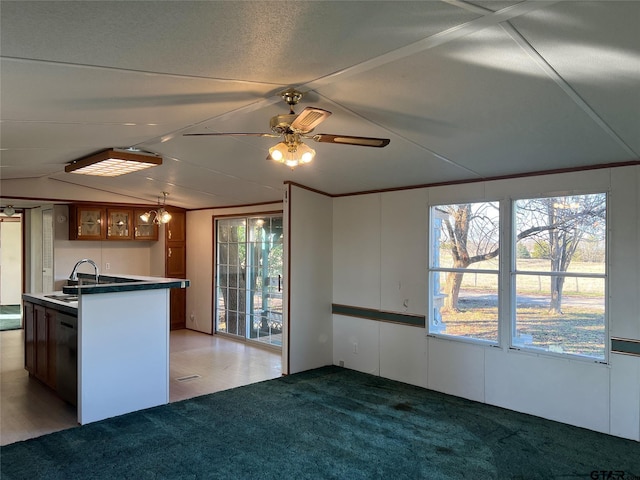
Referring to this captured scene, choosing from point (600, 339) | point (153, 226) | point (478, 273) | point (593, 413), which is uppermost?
point (153, 226)

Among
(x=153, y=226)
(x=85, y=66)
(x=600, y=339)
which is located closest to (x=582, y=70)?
(x=85, y=66)

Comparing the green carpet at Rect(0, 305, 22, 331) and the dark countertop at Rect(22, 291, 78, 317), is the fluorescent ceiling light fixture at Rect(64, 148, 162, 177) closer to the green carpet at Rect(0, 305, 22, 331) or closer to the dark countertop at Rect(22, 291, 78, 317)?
the dark countertop at Rect(22, 291, 78, 317)

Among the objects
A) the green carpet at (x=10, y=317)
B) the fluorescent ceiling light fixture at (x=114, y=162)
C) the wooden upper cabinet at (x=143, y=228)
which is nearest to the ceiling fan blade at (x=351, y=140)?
the fluorescent ceiling light fixture at (x=114, y=162)

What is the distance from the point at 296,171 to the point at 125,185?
297 centimetres

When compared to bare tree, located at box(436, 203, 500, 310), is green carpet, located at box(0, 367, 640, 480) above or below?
below

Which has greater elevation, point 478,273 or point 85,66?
point 85,66

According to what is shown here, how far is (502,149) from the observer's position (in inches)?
140

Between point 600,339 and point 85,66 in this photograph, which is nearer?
point 85,66

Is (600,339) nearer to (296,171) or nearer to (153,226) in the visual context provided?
(296,171)

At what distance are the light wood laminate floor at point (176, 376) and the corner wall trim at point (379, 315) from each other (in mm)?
1075

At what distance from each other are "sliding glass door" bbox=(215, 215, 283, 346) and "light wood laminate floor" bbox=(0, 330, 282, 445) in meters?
0.31

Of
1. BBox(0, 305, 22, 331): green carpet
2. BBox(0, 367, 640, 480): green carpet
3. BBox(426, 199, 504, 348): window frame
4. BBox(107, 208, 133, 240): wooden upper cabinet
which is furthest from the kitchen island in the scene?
BBox(0, 305, 22, 331): green carpet

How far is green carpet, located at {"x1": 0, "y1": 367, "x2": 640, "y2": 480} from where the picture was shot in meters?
3.00

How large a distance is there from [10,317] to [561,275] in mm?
9791
